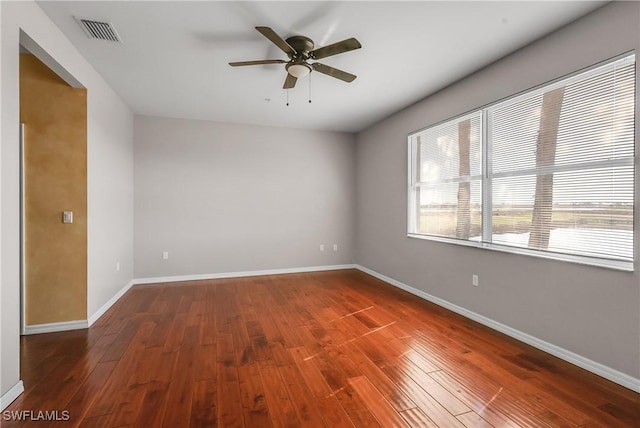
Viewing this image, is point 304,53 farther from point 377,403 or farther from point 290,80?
point 377,403

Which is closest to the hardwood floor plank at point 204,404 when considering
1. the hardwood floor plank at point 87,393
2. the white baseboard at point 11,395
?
the hardwood floor plank at point 87,393

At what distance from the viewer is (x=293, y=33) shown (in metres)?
2.54

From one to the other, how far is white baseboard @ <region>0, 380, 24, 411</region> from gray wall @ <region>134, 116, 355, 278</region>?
3024mm

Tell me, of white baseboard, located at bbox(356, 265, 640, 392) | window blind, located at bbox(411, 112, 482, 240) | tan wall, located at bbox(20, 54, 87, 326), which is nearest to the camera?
white baseboard, located at bbox(356, 265, 640, 392)

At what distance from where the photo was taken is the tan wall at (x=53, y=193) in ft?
9.41

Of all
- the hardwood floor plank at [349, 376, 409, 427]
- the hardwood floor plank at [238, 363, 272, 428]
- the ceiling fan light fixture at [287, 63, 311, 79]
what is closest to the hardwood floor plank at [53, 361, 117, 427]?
the hardwood floor plank at [238, 363, 272, 428]

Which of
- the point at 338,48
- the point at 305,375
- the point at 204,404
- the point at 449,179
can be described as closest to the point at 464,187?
the point at 449,179

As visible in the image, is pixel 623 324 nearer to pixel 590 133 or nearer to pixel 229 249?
pixel 590 133

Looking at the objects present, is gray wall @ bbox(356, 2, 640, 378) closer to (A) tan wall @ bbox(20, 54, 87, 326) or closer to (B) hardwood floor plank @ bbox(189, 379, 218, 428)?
(B) hardwood floor plank @ bbox(189, 379, 218, 428)

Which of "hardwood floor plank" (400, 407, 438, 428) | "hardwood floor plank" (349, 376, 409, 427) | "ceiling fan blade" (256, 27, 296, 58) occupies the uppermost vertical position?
"ceiling fan blade" (256, 27, 296, 58)

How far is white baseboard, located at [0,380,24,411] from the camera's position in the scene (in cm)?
178

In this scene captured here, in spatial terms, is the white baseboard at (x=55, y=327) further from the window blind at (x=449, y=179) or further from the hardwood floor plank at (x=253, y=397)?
the window blind at (x=449, y=179)

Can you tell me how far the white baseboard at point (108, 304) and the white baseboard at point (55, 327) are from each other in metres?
0.08

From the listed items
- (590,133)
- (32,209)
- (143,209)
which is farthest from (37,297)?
(590,133)
